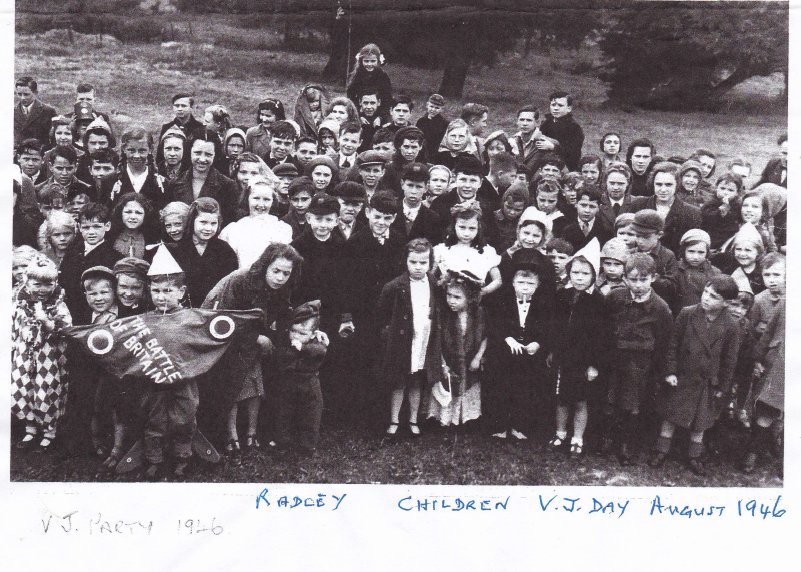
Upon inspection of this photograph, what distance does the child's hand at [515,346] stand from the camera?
2752 millimetres

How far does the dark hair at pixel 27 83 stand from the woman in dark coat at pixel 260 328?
0.90 metres

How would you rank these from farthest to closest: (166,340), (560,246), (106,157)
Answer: (106,157) → (560,246) → (166,340)

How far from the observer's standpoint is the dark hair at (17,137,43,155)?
9.23ft

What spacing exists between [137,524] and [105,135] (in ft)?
4.15

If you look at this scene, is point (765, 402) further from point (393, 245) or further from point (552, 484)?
point (393, 245)

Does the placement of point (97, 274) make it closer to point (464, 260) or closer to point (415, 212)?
point (415, 212)

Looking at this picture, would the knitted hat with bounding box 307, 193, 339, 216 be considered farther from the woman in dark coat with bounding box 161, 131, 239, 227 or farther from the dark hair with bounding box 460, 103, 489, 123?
the dark hair with bounding box 460, 103, 489, 123

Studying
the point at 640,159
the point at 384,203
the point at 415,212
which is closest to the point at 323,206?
the point at 384,203

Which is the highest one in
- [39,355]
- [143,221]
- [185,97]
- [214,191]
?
[185,97]

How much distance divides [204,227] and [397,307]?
665 millimetres

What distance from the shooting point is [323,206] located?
2768mm

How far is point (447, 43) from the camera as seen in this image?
9.48ft

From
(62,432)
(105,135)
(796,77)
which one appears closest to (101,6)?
(105,135)

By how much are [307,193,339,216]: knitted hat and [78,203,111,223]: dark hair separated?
0.66 m
